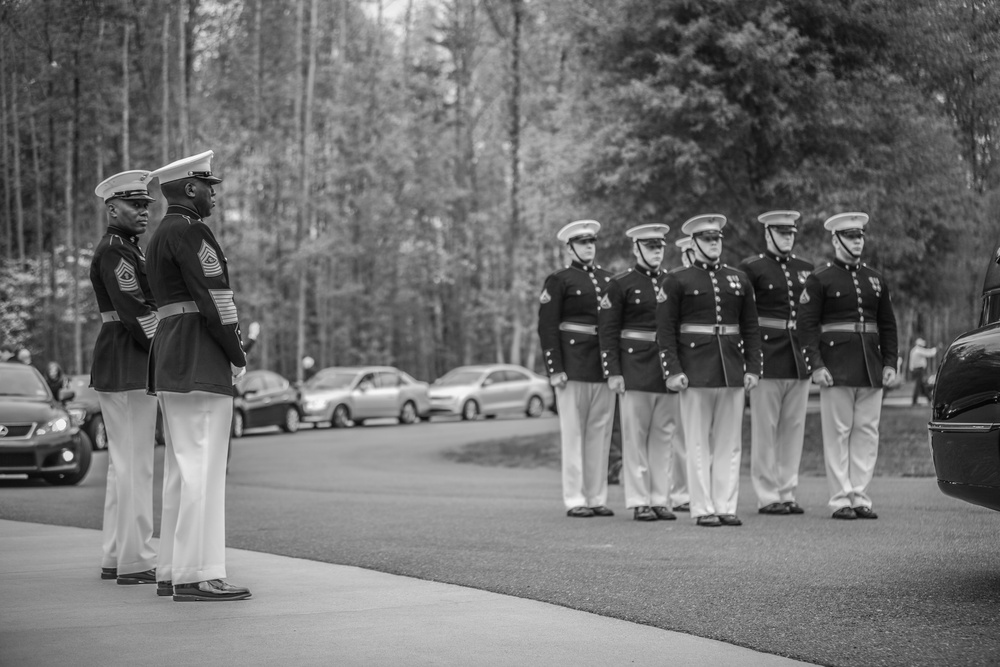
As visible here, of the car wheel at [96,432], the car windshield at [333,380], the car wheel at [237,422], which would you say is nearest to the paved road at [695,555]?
the car wheel at [96,432]

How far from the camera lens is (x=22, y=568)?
8.48 m

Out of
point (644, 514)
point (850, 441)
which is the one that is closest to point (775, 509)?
point (850, 441)

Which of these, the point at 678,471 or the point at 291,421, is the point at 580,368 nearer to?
the point at 678,471

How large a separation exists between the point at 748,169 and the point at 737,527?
13085mm

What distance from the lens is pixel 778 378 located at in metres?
11.9

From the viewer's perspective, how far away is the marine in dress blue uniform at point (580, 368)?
1210cm

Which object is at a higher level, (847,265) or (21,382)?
(847,265)

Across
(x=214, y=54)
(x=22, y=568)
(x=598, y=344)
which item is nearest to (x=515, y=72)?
(x=214, y=54)

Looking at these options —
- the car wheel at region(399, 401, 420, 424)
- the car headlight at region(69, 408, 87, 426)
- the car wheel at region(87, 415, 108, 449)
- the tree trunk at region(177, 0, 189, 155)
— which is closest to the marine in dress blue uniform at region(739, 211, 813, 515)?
the car headlight at region(69, 408, 87, 426)

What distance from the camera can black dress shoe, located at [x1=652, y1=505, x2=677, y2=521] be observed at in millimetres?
11547

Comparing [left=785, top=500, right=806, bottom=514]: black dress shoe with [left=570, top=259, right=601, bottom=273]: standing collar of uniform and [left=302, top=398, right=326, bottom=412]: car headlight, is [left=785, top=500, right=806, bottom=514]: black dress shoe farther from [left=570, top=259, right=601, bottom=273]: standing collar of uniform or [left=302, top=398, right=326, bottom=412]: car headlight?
[left=302, top=398, right=326, bottom=412]: car headlight

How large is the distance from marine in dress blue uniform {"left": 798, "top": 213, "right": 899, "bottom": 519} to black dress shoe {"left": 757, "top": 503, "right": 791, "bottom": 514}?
0.58 m

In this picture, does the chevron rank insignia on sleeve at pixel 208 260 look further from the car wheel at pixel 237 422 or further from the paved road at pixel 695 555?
the car wheel at pixel 237 422

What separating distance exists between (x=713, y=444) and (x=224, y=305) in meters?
5.36
